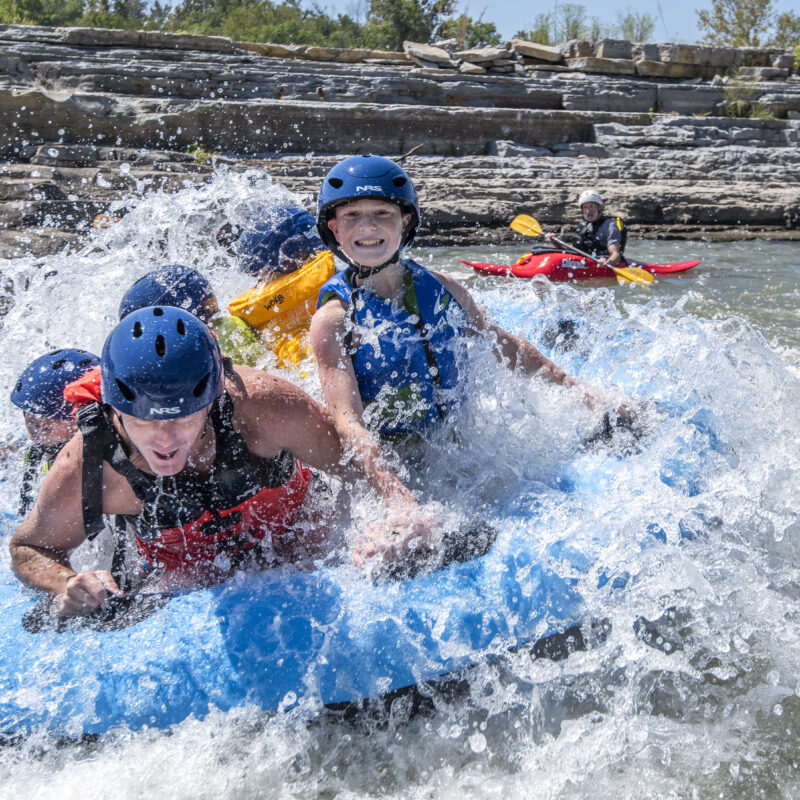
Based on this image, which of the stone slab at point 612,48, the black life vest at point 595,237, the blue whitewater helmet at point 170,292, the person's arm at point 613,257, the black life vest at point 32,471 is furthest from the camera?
the stone slab at point 612,48

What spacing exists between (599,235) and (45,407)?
843 centimetres

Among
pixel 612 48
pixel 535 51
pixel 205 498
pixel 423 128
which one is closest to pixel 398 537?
pixel 205 498

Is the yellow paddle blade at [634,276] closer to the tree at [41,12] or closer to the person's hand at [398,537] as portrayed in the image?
the person's hand at [398,537]

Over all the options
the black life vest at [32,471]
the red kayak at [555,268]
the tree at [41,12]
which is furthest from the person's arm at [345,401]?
the tree at [41,12]

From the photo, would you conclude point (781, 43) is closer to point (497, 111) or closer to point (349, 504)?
point (497, 111)

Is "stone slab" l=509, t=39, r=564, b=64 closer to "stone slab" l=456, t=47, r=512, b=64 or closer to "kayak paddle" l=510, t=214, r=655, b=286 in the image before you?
"stone slab" l=456, t=47, r=512, b=64

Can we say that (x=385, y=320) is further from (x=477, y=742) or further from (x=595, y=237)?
(x=595, y=237)

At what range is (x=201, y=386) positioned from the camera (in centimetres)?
205

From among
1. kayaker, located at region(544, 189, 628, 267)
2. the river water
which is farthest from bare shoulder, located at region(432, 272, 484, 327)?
kayaker, located at region(544, 189, 628, 267)

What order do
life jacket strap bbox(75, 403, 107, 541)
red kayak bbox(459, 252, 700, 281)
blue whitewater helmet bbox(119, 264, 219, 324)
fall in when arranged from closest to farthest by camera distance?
life jacket strap bbox(75, 403, 107, 541), blue whitewater helmet bbox(119, 264, 219, 324), red kayak bbox(459, 252, 700, 281)

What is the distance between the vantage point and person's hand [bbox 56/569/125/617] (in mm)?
2256

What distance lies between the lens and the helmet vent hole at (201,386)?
2047 mm

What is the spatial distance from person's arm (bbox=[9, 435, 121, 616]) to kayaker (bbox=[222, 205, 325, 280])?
204 centimetres

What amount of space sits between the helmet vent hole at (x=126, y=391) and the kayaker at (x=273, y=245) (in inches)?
84.3
